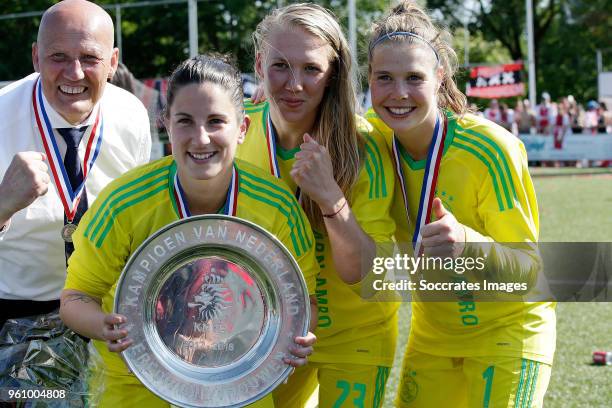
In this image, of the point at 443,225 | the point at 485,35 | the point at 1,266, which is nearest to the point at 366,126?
the point at 443,225

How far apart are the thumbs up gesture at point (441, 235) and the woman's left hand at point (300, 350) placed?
1.72ft

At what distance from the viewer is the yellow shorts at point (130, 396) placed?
3180 millimetres

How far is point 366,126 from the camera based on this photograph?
12.5 feet

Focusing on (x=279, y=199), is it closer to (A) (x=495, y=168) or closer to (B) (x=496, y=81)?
(A) (x=495, y=168)

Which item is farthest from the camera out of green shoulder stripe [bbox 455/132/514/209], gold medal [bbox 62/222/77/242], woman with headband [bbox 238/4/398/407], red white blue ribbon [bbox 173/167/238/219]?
gold medal [bbox 62/222/77/242]

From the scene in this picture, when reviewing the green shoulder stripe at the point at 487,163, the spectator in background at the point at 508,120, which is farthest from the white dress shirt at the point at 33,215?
the spectator in background at the point at 508,120

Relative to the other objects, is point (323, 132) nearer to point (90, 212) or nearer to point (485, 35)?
point (90, 212)

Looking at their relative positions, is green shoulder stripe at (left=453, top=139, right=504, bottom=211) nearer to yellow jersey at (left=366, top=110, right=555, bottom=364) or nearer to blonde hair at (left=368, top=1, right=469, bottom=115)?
yellow jersey at (left=366, top=110, right=555, bottom=364)

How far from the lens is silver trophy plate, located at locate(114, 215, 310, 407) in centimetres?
285

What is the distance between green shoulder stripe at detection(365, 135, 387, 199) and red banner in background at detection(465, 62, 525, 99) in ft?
90.6

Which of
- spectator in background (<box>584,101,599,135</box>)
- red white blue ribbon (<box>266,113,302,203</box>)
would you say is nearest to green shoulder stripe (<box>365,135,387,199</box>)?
red white blue ribbon (<box>266,113,302,203</box>)

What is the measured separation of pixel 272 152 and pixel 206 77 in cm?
57

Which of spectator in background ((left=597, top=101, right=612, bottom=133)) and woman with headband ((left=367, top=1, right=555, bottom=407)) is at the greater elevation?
spectator in background ((left=597, top=101, right=612, bottom=133))

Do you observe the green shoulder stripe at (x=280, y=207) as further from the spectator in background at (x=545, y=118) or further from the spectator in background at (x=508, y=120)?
the spectator in background at (x=545, y=118)
